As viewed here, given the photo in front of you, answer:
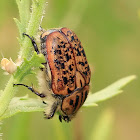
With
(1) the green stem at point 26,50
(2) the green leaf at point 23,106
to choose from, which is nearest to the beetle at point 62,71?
(2) the green leaf at point 23,106

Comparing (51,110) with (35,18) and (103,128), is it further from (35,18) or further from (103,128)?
(35,18)

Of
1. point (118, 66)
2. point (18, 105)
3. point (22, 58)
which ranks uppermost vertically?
point (118, 66)

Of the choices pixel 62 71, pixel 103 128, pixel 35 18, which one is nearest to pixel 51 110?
pixel 62 71

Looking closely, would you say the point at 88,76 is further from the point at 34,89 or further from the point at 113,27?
the point at 113,27

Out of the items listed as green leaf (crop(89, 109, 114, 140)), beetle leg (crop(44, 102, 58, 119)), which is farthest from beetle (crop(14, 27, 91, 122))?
green leaf (crop(89, 109, 114, 140))

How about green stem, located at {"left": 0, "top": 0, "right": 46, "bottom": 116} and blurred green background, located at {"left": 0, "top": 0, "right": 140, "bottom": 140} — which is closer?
green stem, located at {"left": 0, "top": 0, "right": 46, "bottom": 116}

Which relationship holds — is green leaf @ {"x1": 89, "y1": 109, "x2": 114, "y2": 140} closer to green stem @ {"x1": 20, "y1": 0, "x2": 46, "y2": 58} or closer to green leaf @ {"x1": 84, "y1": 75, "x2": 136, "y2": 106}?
green leaf @ {"x1": 84, "y1": 75, "x2": 136, "y2": 106}

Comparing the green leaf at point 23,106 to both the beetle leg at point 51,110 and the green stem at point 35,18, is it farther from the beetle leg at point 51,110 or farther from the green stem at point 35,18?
the green stem at point 35,18

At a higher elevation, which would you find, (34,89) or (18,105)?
(34,89)

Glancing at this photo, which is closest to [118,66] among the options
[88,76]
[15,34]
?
[15,34]
